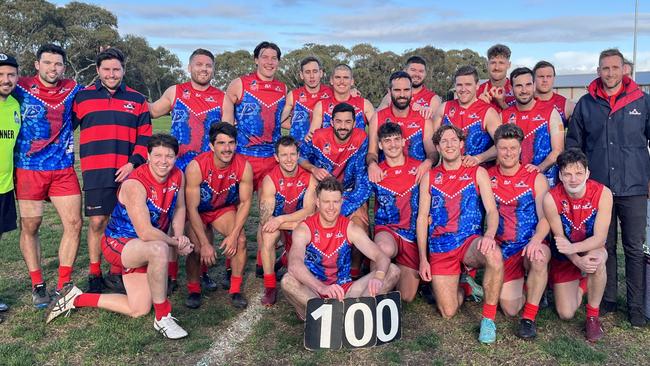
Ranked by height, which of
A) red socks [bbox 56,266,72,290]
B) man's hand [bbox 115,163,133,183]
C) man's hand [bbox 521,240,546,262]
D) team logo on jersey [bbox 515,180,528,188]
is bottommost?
red socks [bbox 56,266,72,290]

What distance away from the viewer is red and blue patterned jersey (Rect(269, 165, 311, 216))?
5.13 meters

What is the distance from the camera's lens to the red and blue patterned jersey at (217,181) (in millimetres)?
4988

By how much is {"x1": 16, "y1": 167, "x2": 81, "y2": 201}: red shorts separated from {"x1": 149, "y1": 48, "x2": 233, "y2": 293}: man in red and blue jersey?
1.01m

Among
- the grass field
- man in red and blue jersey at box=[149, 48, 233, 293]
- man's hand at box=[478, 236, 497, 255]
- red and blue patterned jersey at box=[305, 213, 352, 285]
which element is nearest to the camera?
the grass field

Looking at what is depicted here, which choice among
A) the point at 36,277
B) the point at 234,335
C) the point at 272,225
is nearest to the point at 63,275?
the point at 36,277

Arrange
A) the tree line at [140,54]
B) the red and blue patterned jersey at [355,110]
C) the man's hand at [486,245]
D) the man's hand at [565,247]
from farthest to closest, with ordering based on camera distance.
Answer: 1. the tree line at [140,54]
2. the red and blue patterned jersey at [355,110]
3. the man's hand at [486,245]
4. the man's hand at [565,247]

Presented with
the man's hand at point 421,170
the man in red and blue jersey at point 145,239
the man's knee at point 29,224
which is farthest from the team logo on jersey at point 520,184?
the man's knee at point 29,224

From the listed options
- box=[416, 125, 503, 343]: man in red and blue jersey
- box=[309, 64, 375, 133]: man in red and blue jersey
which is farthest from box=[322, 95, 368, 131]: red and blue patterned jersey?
box=[416, 125, 503, 343]: man in red and blue jersey

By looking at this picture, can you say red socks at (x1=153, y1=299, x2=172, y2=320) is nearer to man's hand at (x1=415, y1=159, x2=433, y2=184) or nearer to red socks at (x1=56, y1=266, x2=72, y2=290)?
red socks at (x1=56, y1=266, x2=72, y2=290)

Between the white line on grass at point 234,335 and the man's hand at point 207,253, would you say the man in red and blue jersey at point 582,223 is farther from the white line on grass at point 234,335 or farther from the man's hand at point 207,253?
the man's hand at point 207,253

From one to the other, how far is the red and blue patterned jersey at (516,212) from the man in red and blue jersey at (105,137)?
127 inches

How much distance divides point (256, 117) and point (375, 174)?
163cm

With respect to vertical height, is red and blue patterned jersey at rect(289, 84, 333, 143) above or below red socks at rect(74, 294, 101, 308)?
above

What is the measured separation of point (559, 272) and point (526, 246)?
475mm
